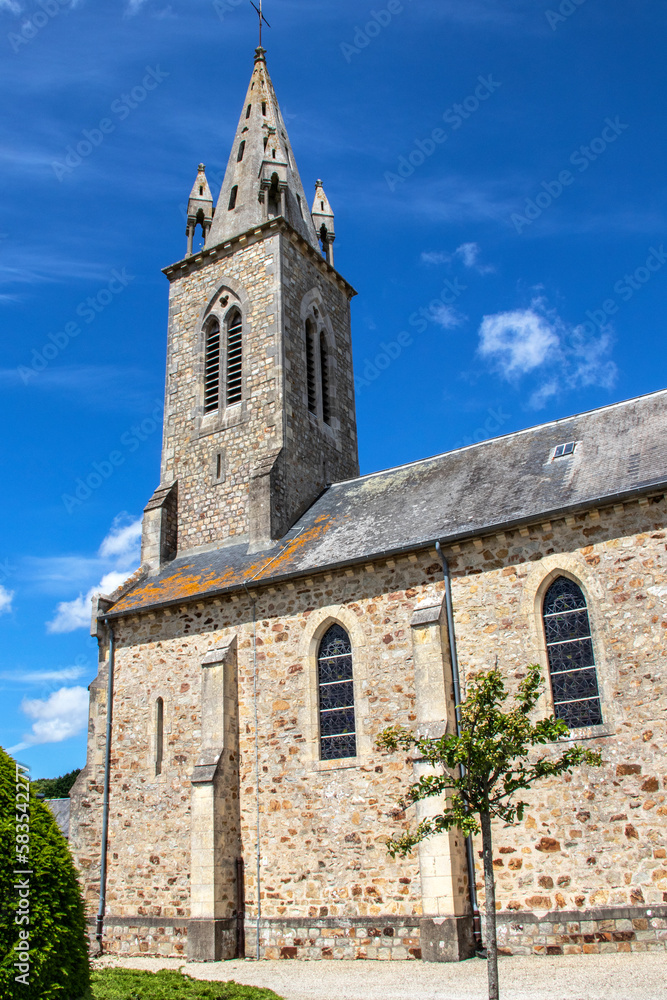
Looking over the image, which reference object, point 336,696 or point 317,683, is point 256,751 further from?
point 336,696

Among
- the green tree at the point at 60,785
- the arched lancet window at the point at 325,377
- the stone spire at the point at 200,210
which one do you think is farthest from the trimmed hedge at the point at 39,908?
the green tree at the point at 60,785

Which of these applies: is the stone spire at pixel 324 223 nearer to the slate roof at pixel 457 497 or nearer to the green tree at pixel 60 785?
the slate roof at pixel 457 497

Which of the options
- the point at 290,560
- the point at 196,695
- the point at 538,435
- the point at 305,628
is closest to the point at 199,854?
the point at 196,695

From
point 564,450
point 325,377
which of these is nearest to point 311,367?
point 325,377

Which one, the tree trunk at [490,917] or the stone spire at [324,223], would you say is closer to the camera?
the tree trunk at [490,917]

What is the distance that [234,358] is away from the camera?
21.3 m

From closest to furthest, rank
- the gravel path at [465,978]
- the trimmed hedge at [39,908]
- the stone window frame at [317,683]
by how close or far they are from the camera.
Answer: the trimmed hedge at [39,908] → the gravel path at [465,978] → the stone window frame at [317,683]

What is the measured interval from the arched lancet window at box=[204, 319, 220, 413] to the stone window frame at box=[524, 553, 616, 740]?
10.8 metres

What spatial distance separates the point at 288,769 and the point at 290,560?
3979mm

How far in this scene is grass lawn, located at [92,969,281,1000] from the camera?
8.35m

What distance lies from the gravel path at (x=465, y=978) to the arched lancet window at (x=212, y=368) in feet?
42.9

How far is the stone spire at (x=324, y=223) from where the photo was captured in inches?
963

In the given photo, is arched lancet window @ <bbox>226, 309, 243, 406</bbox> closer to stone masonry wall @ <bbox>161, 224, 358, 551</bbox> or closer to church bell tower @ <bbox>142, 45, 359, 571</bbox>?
church bell tower @ <bbox>142, 45, 359, 571</bbox>

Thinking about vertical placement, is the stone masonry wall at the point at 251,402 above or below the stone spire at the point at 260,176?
below
